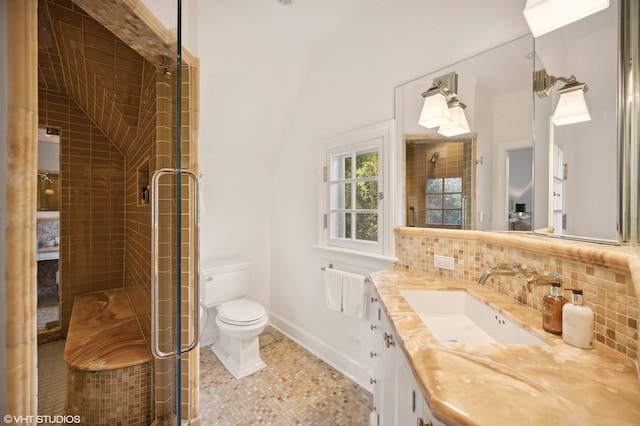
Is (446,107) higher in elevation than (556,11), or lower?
lower

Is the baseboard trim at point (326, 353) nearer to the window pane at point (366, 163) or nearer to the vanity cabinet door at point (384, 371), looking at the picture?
the vanity cabinet door at point (384, 371)

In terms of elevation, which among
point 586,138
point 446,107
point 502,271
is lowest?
point 502,271

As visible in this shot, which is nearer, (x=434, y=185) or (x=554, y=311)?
(x=554, y=311)

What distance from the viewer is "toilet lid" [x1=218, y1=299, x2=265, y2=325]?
1.99 m

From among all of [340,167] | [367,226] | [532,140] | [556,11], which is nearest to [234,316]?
[367,226]

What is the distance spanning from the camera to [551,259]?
0.93 meters

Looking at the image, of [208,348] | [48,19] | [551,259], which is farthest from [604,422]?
[208,348]

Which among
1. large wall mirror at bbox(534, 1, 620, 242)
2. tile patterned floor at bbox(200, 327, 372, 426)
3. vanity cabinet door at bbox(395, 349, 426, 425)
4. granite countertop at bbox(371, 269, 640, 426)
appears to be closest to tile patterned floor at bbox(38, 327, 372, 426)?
tile patterned floor at bbox(200, 327, 372, 426)

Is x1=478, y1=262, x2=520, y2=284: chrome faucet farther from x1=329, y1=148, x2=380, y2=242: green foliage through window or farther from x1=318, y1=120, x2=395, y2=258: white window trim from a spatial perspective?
x1=329, y1=148, x2=380, y2=242: green foliage through window

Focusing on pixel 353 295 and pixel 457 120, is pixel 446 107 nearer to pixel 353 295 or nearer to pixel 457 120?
pixel 457 120

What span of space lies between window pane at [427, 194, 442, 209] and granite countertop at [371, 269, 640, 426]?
2.72ft

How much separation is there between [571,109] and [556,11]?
36 cm

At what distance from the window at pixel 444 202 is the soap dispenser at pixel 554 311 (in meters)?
0.67

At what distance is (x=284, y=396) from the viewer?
1.77m
